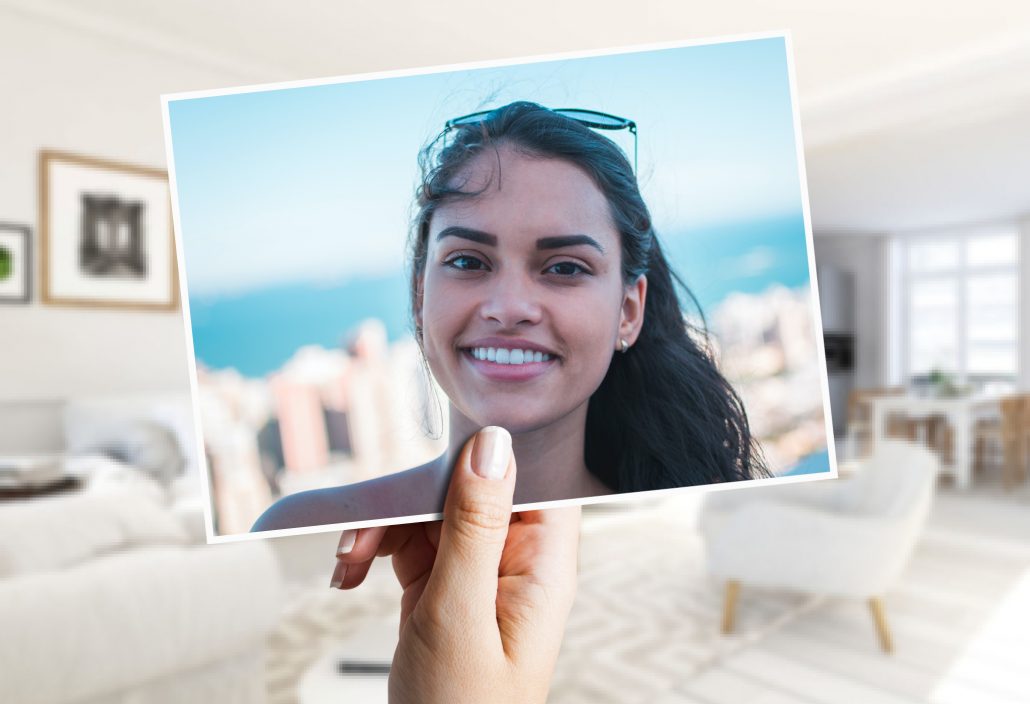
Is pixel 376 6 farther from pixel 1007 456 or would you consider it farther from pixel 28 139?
pixel 1007 456

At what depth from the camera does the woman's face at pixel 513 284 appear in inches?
26.3

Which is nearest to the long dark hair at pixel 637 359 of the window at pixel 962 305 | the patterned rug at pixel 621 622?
the patterned rug at pixel 621 622

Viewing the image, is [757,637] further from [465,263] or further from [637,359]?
[465,263]

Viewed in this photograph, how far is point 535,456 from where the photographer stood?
2.27ft

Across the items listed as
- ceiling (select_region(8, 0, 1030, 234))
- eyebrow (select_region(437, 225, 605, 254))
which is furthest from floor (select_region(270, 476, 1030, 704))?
ceiling (select_region(8, 0, 1030, 234))

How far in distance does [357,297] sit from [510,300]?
6.0 inches

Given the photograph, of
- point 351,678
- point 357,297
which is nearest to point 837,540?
point 351,678

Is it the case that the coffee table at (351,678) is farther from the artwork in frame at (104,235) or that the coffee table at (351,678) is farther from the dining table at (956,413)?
the dining table at (956,413)

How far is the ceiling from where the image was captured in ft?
10.5

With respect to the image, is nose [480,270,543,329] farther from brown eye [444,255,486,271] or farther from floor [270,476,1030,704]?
floor [270,476,1030,704]

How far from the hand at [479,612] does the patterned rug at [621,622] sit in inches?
53.6

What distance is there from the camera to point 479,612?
620mm

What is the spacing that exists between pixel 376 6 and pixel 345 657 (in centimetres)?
273

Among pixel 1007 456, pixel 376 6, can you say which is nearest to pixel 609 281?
pixel 376 6
